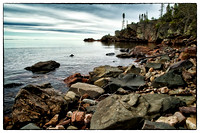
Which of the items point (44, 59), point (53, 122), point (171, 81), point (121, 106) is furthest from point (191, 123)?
point (44, 59)

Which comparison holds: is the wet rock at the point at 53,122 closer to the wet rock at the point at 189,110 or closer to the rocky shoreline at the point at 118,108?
the rocky shoreline at the point at 118,108

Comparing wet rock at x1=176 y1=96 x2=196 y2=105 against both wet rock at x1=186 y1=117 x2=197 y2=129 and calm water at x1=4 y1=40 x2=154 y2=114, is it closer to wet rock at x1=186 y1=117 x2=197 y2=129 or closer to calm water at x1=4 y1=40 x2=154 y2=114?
wet rock at x1=186 y1=117 x2=197 y2=129

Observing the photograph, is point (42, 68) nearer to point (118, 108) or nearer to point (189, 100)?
point (118, 108)

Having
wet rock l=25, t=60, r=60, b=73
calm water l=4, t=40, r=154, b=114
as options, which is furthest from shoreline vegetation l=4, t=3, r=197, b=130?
wet rock l=25, t=60, r=60, b=73

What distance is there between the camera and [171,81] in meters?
5.14

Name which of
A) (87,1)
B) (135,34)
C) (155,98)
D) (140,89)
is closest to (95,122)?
(155,98)

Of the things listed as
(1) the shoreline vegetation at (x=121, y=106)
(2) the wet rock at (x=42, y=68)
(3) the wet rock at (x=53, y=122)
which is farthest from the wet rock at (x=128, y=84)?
(2) the wet rock at (x=42, y=68)

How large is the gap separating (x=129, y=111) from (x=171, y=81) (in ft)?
10.1

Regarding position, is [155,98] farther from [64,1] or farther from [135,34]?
[135,34]

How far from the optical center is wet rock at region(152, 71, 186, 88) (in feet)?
16.0

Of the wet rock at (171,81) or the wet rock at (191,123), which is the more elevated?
the wet rock at (171,81)

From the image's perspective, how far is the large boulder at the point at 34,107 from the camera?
3.91 m

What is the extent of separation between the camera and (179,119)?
9.24 feet

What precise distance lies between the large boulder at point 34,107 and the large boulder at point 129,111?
1.77 m
